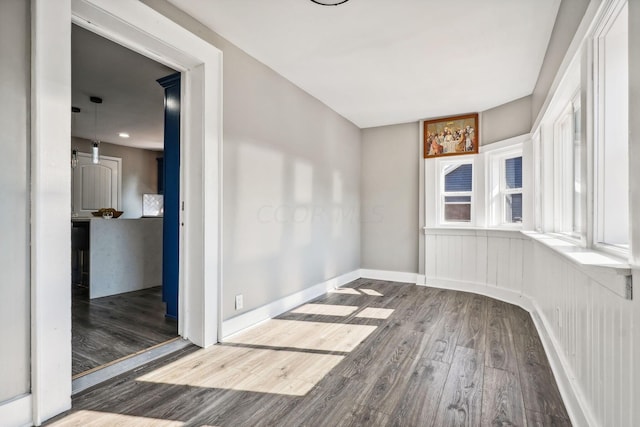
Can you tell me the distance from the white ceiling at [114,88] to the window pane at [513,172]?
4.06m

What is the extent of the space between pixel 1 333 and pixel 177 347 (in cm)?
111

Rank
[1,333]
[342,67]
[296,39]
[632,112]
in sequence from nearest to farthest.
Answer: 1. [632,112]
2. [1,333]
3. [296,39]
4. [342,67]

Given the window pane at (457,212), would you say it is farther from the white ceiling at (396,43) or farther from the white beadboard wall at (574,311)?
the white ceiling at (396,43)

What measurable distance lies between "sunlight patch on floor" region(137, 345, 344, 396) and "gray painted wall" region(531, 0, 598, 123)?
2.52m

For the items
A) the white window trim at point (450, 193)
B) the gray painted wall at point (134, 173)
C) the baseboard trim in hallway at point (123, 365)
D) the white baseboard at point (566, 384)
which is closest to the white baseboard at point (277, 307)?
the baseboard trim in hallway at point (123, 365)

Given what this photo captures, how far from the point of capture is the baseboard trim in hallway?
6.15 feet

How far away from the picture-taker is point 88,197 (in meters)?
6.45

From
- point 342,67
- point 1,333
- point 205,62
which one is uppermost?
point 342,67

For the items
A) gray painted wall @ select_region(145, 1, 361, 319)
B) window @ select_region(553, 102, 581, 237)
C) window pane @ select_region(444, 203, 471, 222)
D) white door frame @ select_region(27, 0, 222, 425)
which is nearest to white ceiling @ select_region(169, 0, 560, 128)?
gray painted wall @ select_region(145, 1, 361, 319)

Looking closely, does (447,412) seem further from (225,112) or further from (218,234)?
(225,112)

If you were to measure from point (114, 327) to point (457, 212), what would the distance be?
4.24 m

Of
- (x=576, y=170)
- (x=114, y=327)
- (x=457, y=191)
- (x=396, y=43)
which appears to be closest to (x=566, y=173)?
(x=576, y=170)

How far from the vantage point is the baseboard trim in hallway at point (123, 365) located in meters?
1.87

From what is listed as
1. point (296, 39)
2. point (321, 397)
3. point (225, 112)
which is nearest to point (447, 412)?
point (321, 397)
